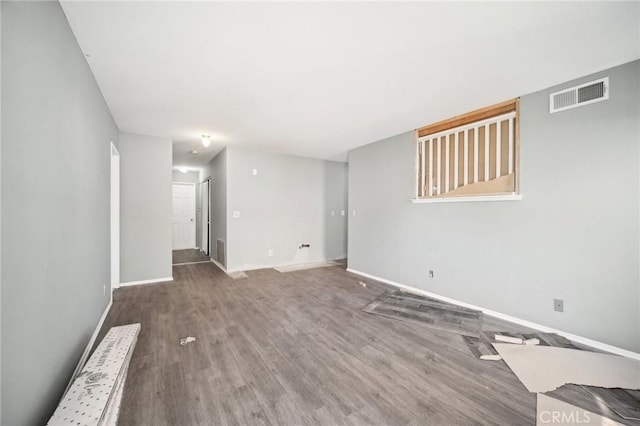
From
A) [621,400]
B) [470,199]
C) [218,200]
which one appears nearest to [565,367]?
[621,400]

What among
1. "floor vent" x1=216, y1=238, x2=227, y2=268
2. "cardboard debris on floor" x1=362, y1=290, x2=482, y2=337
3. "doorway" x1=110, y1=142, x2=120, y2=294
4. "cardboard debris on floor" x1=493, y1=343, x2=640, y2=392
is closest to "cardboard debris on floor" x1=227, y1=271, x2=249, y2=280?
"floor vent" x1=216, y1=238, x2=227, y2=268

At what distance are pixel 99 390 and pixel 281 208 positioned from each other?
4.47 m

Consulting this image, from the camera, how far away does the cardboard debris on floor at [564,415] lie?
1495mm

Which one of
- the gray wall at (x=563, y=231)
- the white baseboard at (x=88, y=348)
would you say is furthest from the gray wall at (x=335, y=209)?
the white baseboard at (x=88, y=348)

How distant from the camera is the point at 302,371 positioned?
1978mm

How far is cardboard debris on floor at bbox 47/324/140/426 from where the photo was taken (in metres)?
1.24

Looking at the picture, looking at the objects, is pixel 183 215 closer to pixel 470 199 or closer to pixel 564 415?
pixel 470 199

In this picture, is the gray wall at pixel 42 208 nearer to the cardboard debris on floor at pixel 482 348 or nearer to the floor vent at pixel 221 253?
the cardboard debris on floor at pixel 482 348

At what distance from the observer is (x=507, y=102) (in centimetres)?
296

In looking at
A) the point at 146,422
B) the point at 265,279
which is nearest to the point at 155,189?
the point at 265,279

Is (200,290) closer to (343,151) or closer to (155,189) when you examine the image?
(155,189)

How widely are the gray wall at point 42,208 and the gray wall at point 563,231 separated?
3.99 meters

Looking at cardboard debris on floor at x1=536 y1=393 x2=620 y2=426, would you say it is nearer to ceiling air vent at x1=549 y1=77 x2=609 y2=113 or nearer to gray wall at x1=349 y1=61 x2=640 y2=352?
gray wall at x1=349 y1=61 x2=640 y2=352

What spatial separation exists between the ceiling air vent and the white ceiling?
0.17 meters
